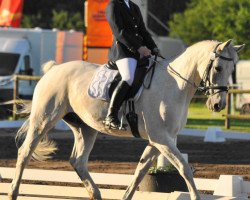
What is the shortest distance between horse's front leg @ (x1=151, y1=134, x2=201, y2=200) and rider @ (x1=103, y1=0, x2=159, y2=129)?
56 cm

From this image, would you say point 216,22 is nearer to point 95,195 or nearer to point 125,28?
point 95,195

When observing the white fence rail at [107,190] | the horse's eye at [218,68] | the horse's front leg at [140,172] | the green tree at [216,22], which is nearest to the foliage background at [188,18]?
the green tree at [216,22]

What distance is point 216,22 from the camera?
43594mm

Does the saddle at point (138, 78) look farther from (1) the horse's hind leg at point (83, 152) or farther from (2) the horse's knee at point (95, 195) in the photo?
(2) the horse's knee at point (95, 195)

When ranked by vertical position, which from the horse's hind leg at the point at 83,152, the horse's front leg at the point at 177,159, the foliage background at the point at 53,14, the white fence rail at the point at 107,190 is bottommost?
the foliage background at the point at 53,14

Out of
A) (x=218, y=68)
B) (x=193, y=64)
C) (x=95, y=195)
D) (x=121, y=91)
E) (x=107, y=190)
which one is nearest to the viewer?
(x=218, y=68)

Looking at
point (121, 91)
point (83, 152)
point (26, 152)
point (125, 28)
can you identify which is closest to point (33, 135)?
point (26, 152)

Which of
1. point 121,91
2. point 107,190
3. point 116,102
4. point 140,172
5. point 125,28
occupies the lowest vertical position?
point 107,190

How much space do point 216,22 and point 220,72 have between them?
35.8m

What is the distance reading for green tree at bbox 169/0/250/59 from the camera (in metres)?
39.8

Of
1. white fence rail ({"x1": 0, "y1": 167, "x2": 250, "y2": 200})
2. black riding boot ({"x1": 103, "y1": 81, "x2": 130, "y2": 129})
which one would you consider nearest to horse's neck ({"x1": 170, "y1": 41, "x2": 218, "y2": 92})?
black riding boot ({"x1": 103, "y1": 81, "x2": 130, "y2": 129})

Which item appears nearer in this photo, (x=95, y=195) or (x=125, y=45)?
(x=125, y=45)

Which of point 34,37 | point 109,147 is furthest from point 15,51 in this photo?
point 109,147

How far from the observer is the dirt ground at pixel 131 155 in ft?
44.1
